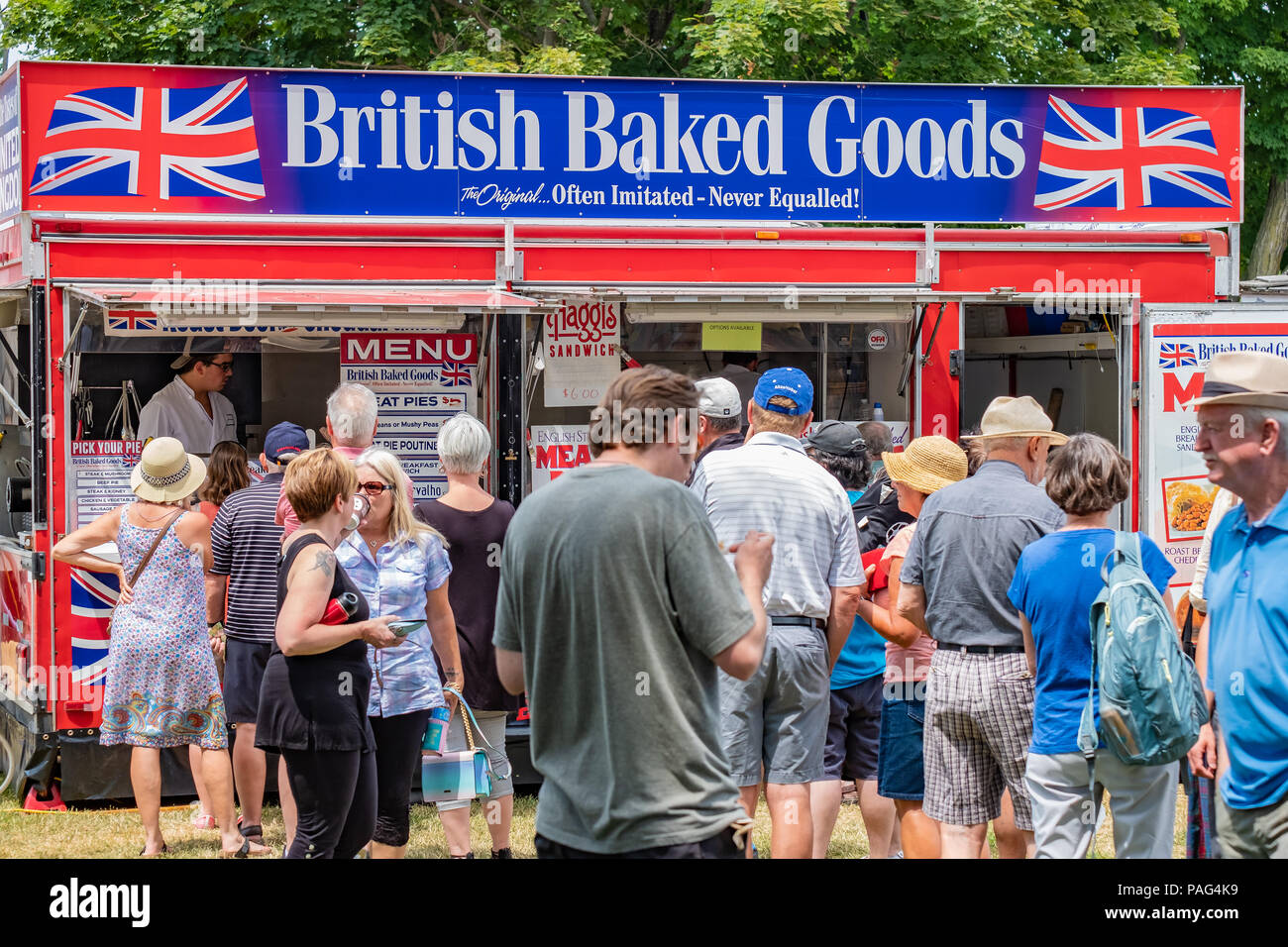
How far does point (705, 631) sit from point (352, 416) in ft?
11.5

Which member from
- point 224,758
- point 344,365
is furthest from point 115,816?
point 344,365

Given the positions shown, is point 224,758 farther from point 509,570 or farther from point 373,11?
point 373,11

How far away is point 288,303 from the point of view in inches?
264

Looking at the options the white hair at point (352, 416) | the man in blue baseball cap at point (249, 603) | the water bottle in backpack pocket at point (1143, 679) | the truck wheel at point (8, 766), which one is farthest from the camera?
the truck wheel at point (8, 766)

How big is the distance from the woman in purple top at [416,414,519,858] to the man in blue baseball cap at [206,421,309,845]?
66cm

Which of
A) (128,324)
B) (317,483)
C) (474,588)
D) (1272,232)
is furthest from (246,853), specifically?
(1272,232)

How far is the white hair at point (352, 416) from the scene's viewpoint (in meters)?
6.15

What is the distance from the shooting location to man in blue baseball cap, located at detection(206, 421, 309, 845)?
580 centimetres

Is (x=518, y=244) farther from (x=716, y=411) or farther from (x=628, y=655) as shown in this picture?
(x=628, y=655)

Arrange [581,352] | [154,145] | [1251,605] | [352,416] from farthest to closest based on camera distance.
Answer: [581,352] → [154,145] → [352,416] → [1251,605]

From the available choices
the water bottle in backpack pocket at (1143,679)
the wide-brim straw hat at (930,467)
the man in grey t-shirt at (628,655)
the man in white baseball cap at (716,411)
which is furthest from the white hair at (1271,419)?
the man in white baseball cap at (716,411)

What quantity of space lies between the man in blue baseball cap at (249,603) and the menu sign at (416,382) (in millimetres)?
1486

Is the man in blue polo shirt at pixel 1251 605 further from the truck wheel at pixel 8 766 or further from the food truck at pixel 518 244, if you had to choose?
the truck wheel at pixel 8 766

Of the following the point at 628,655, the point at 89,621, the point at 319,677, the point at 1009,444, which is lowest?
the point at 89,621
